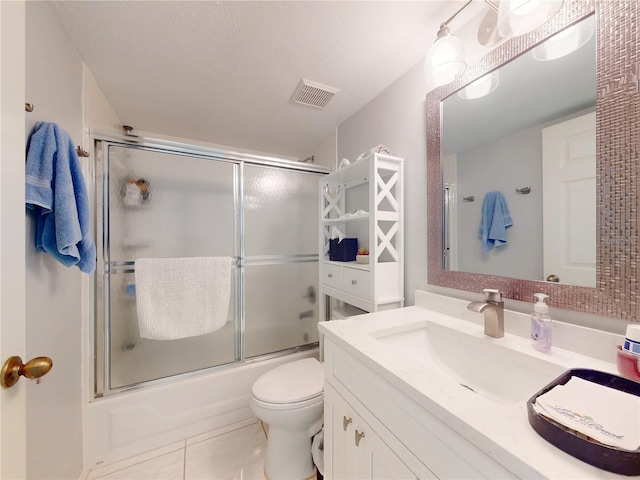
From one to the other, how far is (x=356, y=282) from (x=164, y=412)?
1.35 m

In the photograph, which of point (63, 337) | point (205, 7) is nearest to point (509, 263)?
point (205, 7)

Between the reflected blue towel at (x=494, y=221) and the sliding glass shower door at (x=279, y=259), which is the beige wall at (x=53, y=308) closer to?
the sliding glass shower door at (x=279, y=259)

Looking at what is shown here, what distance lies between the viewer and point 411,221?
1.27m

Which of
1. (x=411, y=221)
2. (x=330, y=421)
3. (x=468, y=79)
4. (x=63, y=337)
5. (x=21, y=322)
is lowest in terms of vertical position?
(x=330, y=421)

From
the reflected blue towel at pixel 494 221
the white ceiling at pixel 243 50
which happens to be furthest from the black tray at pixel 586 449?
the white ceiling at pixel 243 50

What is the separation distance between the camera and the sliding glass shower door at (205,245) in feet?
4.42

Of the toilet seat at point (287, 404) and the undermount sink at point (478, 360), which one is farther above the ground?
the undermount sink at point (478, 360)

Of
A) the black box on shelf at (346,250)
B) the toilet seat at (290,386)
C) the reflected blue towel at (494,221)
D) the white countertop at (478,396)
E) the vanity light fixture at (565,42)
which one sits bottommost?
the toilet seat at (290,386)

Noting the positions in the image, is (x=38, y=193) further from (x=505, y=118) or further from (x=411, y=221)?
(x=505, y=118)

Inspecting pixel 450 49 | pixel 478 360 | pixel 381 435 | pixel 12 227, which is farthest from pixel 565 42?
pixel 12 227

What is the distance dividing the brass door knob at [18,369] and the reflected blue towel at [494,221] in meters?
1.28

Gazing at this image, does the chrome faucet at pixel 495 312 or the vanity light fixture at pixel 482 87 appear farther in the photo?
the vanity light fixture at pixel 482 87

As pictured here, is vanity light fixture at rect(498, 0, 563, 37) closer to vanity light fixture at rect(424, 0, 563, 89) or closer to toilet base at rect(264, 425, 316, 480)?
vanity light fixture at rect(424, 0, 563, 89)

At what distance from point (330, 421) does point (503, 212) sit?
96 centimetres
